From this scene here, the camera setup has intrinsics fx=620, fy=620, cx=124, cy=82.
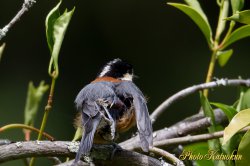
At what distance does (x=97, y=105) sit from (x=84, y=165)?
1.06 feet

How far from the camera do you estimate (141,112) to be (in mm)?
1939

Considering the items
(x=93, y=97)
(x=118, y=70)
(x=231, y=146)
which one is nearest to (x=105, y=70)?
(x=118, y=70)

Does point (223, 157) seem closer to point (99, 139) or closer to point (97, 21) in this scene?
point (99, 139)

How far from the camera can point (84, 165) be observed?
5.86ft

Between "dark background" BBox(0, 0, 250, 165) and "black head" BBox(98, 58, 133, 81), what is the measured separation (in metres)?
2.02

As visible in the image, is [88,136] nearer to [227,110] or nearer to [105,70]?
[227,110]

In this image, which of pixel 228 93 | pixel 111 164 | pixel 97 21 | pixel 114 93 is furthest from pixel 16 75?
pixel 111 164

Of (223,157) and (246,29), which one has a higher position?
(246,29)

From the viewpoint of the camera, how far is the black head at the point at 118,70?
248 cm

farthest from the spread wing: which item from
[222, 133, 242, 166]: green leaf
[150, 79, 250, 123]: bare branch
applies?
[222, 133, 242, 166]: green leaf

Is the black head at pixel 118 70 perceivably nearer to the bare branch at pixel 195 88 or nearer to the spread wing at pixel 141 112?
the spread wing at pixel 141 112

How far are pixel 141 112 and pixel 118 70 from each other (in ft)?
1.87

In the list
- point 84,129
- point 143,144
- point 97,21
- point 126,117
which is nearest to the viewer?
point 143,144

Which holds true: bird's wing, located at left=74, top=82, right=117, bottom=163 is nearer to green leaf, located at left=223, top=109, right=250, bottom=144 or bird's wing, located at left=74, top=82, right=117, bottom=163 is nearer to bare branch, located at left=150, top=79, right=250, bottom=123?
bare branch, located at left=150, top=79, right=250, bottom=123
